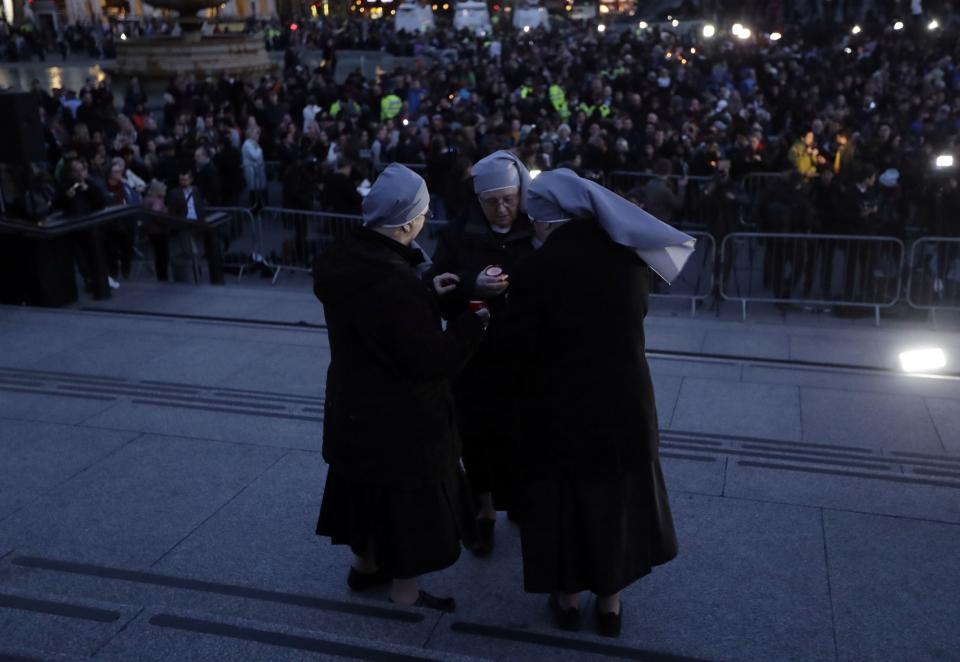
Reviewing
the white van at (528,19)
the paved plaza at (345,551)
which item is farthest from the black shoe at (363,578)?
the white van at (528,19)

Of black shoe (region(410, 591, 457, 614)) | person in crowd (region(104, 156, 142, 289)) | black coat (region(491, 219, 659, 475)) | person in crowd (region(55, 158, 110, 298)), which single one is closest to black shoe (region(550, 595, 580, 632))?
black shoe (region(410, 591, 457, 614))

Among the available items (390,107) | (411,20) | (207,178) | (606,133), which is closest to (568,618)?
(207,178)

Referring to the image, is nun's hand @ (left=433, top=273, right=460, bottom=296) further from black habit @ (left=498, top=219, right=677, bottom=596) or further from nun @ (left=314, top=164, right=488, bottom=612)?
black habit @ (left=498, top=219, right=677, bottom=596)

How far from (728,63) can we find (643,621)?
25.9 meters

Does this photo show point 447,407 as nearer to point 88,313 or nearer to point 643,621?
point 643,621

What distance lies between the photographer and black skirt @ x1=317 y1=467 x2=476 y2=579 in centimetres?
362

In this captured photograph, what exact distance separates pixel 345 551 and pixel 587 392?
60.1 inches

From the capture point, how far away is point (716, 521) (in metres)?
4.65

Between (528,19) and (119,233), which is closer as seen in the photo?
(119,233)

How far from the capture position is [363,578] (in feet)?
13.0

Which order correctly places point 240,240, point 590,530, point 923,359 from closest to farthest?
point 590,530 → point 923,359 → point 240,240

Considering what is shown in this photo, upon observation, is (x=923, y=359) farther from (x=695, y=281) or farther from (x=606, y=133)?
(x=606, y=133)

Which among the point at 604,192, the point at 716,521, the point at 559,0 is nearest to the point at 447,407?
the point at 604,192

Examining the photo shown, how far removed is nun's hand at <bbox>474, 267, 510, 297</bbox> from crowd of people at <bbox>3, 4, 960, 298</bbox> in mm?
1123
